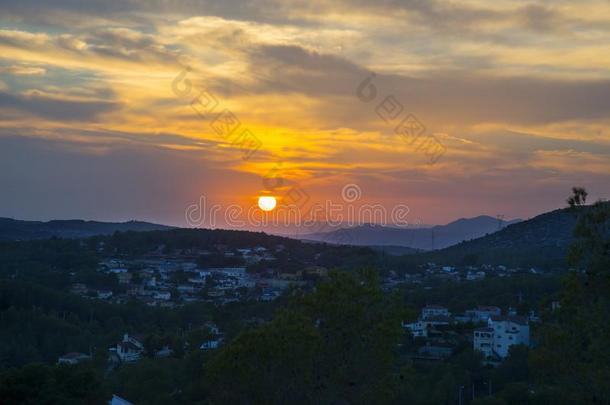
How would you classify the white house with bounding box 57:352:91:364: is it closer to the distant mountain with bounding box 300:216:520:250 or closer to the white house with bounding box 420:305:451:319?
the white house with bounding box 420:305:451:319

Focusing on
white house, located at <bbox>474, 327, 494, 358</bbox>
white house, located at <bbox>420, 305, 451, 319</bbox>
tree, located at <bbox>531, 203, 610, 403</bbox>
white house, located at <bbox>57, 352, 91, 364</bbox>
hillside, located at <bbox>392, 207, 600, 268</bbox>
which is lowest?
white house, located at <bbox>57, 352, 91, 364</bbox>

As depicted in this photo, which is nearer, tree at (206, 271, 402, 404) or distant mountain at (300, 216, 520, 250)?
tree at (206, 271, 402, 404)

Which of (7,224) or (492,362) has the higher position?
(7,224)

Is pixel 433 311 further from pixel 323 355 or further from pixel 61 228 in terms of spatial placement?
pixel 61 228

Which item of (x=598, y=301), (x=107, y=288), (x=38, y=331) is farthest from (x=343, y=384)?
(x=107, y=288)

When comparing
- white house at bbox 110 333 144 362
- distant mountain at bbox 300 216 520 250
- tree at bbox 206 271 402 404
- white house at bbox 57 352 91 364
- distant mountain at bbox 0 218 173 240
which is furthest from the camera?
distant mountain at bbox 300 216 520 250

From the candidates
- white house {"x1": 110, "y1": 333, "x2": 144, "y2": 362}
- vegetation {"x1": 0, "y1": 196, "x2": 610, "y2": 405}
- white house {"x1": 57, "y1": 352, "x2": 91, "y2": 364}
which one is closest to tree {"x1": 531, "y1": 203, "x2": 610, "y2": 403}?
vegetation {"x1": 0, "y1": 196, "x2": 610, "y2": 405}

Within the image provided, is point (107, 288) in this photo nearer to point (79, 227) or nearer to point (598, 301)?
point (598, 301)
